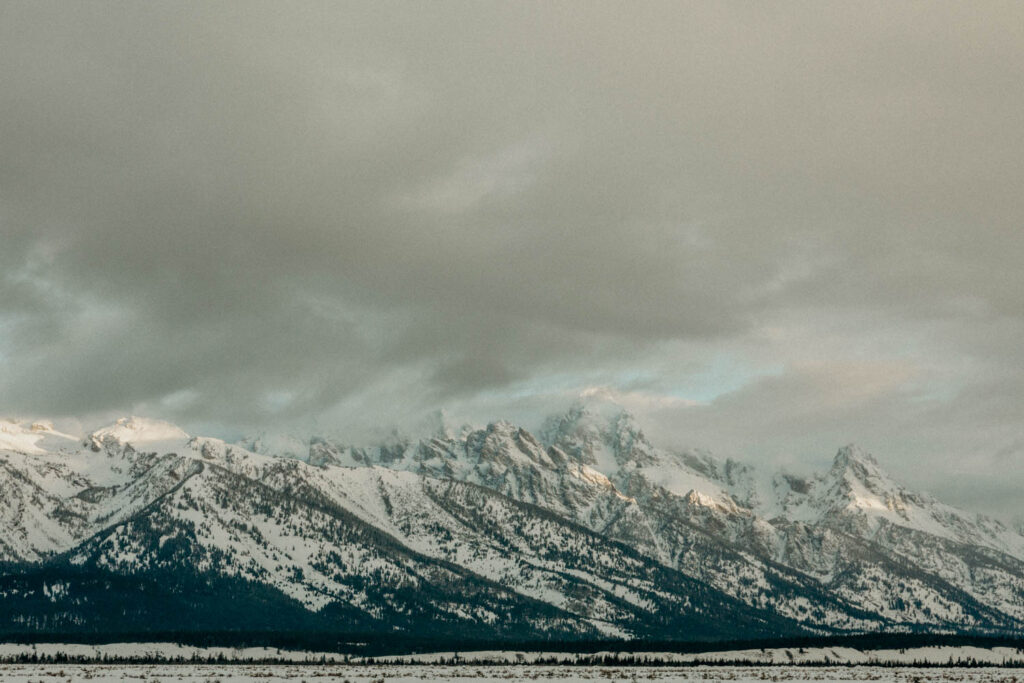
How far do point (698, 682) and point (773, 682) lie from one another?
41.6 ft

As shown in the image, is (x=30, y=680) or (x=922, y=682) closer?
(x=30, y=680)

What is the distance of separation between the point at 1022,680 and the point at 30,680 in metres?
155

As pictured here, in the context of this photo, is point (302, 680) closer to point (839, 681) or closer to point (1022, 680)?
point (839, 681)

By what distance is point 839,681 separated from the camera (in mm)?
199875

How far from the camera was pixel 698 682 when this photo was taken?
196m

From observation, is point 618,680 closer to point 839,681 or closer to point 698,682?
point 698,682

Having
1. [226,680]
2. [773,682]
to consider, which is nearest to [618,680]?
[773,682]

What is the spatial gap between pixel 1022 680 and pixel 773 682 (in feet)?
132

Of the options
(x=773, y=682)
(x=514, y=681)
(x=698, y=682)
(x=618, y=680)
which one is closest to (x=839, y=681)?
(x=773, y=682)

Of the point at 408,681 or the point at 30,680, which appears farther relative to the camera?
the point at 408,681

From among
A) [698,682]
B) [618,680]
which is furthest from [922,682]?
[618,680]

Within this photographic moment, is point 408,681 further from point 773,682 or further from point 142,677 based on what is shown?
point 773,682

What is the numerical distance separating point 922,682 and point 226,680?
377ft

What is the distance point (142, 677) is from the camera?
198375 millimetres
